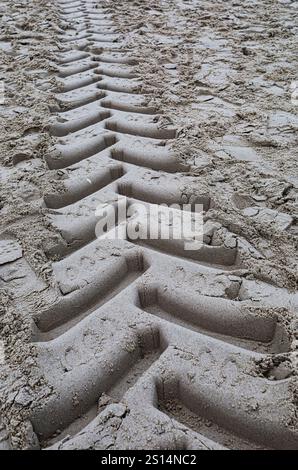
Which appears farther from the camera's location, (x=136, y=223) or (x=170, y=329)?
(x=136, y=223)

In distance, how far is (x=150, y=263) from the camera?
108 cm

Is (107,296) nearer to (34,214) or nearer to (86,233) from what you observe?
(86,233)

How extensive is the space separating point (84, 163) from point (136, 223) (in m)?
0.41

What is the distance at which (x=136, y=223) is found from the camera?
1214 millimetres

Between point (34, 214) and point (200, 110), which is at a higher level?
point (200, 110)

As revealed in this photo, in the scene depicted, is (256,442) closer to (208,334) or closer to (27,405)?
(208,334)

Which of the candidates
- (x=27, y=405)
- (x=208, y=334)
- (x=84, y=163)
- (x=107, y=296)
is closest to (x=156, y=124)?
(x=84, y=163)

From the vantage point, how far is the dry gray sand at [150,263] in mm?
765

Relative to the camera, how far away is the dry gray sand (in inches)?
30.1
